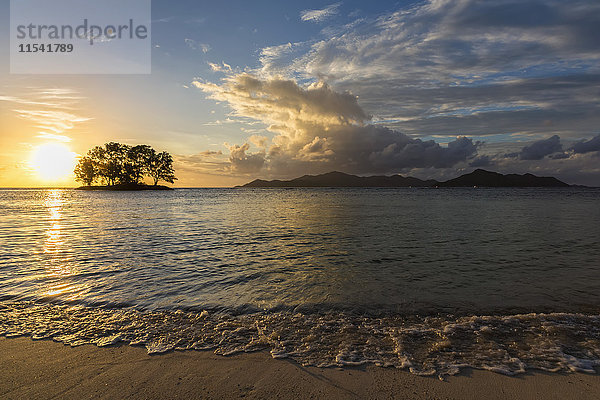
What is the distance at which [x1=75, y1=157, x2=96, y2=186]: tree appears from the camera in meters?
148

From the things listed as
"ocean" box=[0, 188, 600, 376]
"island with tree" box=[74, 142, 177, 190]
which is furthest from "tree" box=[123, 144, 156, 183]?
"ocean" box=[0, 188, 600, 376]

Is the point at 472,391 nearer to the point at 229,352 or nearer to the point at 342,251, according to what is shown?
the point at 229,352

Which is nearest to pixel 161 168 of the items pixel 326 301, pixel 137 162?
pixel 137 162

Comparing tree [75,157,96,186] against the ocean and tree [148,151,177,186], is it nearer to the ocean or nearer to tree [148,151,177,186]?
tree [148,151,177,186]

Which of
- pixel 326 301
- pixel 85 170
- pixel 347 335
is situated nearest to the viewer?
pixel 347 335

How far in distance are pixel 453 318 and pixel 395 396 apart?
3835 millimetres

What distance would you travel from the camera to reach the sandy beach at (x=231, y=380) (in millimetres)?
4324

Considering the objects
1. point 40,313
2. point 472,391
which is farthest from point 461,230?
point 40,313

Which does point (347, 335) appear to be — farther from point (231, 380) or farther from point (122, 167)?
point (122, 167)

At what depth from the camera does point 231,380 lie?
4656mm

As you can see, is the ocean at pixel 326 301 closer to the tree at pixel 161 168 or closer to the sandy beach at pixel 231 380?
the sandy beach at pixel 231 380

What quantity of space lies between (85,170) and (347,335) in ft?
592

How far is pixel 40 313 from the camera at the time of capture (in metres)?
7.26

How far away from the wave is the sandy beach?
289 mm
